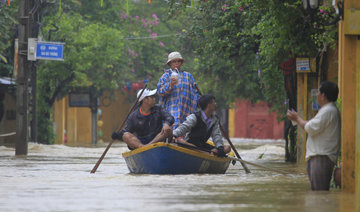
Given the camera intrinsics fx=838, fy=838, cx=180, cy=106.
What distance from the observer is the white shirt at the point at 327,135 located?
386 inches

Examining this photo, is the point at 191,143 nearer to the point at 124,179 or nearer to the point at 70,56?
the point at 124,179

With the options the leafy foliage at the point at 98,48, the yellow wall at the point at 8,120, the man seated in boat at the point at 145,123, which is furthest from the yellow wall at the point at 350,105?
the yellow wall at the point at 8,120

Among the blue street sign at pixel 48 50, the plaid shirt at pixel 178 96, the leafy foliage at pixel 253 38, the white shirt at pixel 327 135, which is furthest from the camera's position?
the blue street sign at pixel 48 50

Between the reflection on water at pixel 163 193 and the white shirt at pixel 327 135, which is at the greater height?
the white shirt at pixel 327 135

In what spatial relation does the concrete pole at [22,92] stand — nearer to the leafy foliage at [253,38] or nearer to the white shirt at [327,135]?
the leafy foliage at [253,38]

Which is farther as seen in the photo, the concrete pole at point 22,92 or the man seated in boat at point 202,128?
the concrete pole at point 22,92

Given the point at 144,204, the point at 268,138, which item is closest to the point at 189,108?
the point at 144,204

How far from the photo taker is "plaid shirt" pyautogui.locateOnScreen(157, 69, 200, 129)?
564 inches

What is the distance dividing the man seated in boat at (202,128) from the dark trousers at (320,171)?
139 inches

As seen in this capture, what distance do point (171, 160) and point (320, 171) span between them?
3622 mm

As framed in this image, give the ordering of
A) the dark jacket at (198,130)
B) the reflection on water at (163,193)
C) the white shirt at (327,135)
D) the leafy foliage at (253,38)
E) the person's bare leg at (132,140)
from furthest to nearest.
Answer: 1. the person's bare leg at (132,140)
2. the dark jacket at (198,130)
3. the leafy foliage at (253,38)
4. the white shirt at (327,135)
5. the reflection on water at (163,193)

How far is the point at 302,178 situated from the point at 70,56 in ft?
67.5

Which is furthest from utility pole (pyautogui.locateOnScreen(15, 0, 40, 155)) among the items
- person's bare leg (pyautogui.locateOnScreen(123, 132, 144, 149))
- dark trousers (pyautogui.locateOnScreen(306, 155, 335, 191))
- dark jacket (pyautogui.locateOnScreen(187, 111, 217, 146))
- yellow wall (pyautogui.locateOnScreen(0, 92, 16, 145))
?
dark trousers (pyautogui.locateOnScreen(306, 155, 335, 191))

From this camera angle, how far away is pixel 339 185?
10180 mm
